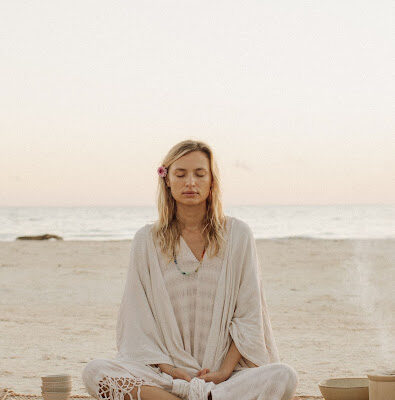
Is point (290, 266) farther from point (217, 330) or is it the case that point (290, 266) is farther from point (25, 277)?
point (217, 330)

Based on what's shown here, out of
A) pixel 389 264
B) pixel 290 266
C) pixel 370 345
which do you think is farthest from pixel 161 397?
pixel 389 264

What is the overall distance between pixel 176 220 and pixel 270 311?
5.39 m

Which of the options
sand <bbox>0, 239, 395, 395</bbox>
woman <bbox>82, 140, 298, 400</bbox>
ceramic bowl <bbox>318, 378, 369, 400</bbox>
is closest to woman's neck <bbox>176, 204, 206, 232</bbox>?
woman <bbox>82, 140, 298, 400</bbox>

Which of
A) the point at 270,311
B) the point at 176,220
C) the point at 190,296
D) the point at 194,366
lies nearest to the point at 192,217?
the point at 176,220

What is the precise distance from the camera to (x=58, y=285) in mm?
12109

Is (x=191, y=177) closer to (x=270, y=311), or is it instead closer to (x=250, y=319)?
(x=250, y=319)

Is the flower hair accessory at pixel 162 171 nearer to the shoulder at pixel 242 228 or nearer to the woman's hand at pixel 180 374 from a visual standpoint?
the shoulder at pixel 242 228

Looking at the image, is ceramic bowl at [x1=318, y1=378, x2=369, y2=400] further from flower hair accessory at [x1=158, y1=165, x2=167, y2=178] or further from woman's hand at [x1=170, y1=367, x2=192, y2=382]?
flower hair accessory at [x1=158, y1=165, x2=167, y2=178]

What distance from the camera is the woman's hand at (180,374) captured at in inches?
158

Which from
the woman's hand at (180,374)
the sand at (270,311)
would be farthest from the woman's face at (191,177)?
the sand at (270,311)

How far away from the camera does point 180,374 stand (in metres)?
4.04

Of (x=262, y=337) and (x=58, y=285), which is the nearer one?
(x=262, y=337)

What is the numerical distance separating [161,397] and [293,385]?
693 mm

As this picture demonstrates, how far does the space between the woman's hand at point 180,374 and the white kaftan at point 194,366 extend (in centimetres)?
3
